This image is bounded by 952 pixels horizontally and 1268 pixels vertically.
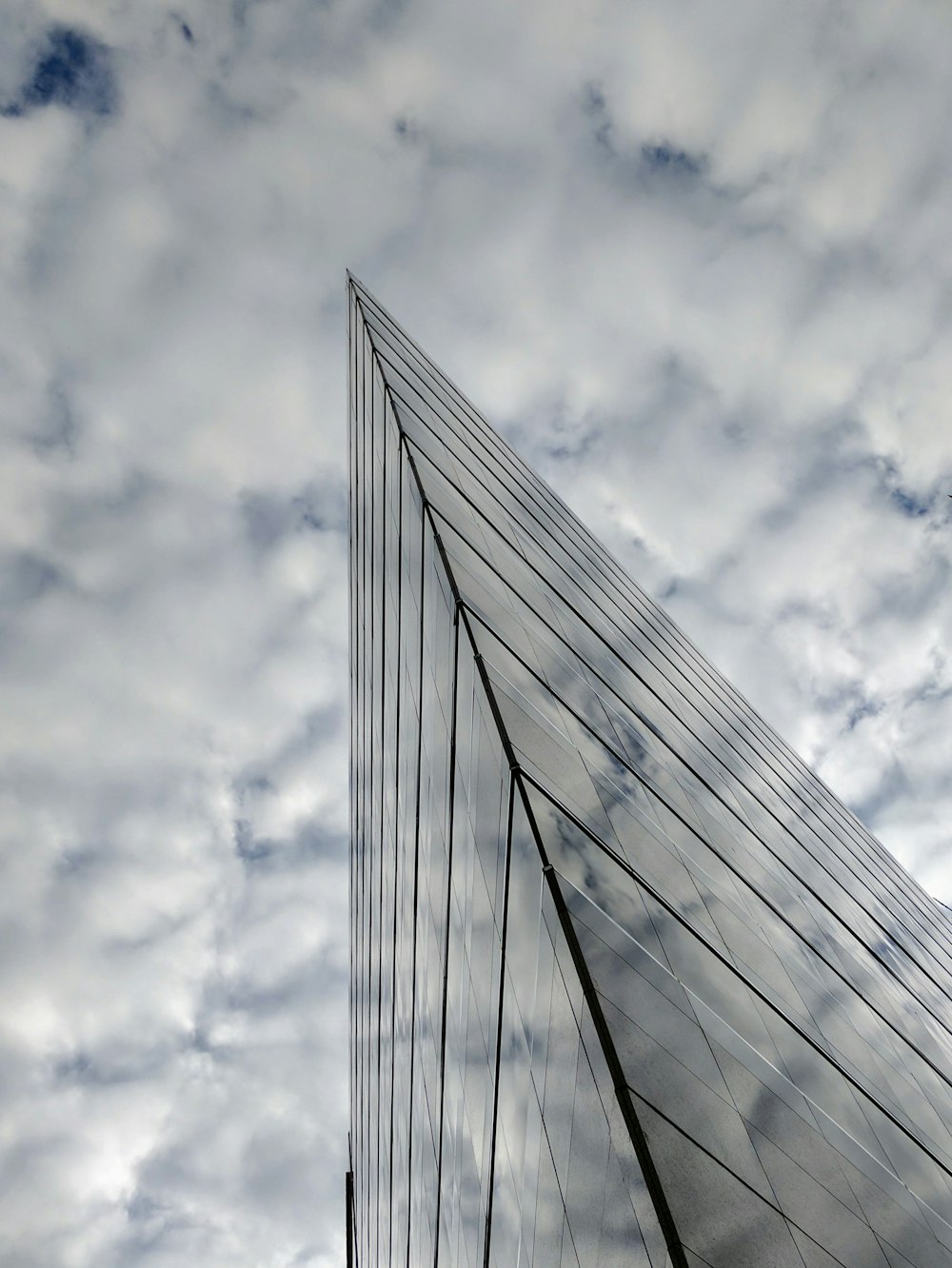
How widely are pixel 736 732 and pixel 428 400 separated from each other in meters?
14.5

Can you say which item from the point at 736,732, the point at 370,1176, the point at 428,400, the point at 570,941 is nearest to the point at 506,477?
the point at 428,400

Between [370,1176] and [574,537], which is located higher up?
[574,537]

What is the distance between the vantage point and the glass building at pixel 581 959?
235 inches

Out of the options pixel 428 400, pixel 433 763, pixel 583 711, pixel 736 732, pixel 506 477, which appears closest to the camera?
pixel 583 711

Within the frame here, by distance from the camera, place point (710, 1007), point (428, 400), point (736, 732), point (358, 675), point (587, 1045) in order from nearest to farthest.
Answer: point (587, 1045)
point (710, 1007)
point (428, 400)
point (358, 675)
point (736, 732)

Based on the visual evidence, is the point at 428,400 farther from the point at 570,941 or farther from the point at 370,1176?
the point at 370,1176

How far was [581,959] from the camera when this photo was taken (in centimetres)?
616

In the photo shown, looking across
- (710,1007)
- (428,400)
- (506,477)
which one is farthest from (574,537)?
(710,1007)

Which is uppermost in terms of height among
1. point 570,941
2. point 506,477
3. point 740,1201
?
point 506,477

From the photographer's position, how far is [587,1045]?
603cm

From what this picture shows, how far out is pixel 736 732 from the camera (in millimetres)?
28094

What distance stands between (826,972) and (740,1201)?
863 centimetres

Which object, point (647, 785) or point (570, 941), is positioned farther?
point (647, 785)

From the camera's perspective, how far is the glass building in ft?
→ 19.6
